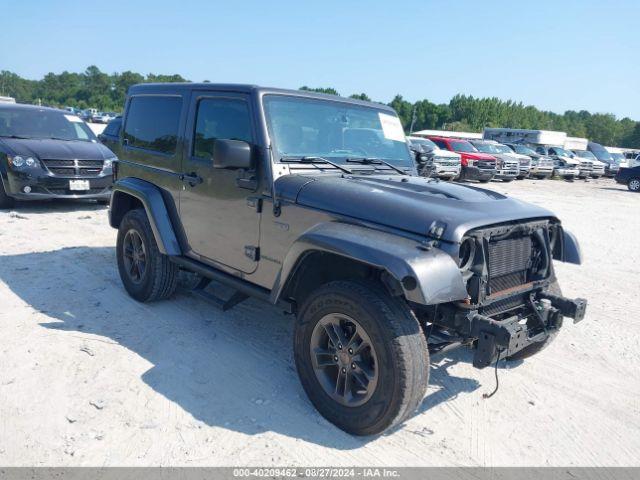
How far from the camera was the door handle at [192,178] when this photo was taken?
4.32m

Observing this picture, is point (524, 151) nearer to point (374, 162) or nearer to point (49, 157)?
point (49, 157)

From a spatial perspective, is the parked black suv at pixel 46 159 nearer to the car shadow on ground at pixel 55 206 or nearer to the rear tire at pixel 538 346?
the car shadow on ground at pixel 55 206

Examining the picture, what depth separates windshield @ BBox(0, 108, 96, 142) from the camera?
30.4ft

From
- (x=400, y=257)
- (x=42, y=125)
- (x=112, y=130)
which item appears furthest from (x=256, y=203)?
(x=112, y=130)

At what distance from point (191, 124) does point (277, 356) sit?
2089mm

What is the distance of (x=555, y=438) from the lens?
3273 mm

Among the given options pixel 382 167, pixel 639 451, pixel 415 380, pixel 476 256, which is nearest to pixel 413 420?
pixel 415 380

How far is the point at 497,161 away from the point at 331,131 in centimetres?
1834

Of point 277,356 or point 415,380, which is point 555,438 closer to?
point 415,380

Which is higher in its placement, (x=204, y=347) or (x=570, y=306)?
(x=570, y=306)

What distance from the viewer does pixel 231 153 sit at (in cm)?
350

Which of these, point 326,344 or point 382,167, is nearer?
point 326,344

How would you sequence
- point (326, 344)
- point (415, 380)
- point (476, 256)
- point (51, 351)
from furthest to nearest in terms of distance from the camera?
point (51, 351) → point (326, 344) → point (476, 256) → point (415, 380)

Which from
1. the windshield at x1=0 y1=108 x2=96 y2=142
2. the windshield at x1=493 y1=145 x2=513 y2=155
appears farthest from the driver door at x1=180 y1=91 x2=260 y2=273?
the windshield at x1=493 y1=145 x2=513 y2=155
